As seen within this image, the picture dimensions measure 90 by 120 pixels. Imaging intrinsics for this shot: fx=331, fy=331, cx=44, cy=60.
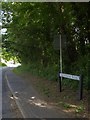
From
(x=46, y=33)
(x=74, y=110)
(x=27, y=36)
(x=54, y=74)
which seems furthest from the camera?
(x=27, y=36)

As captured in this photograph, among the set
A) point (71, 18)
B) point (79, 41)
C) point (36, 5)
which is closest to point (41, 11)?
point (36, 5)

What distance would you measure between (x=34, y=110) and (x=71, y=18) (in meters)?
7.83

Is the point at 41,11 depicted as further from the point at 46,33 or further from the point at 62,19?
the point at 46,33

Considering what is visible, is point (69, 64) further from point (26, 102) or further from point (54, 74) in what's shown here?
point (26, 102)

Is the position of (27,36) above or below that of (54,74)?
above

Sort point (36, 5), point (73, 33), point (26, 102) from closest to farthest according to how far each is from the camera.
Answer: point (26, 102) → point (36, 5) → point (73, 33)

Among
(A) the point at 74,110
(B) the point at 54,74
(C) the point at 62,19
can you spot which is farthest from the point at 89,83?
(B) the point at 54,74

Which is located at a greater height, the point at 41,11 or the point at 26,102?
the point at 41,11

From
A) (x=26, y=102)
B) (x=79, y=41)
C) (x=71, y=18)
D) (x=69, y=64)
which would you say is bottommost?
(x=26, y=102)

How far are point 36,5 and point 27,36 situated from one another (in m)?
11.5

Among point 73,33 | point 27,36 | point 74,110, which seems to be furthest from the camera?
point 27,36

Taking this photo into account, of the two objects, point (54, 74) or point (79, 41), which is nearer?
point (79, 41)

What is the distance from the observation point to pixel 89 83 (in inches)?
539

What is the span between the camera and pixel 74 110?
10.3 metres
